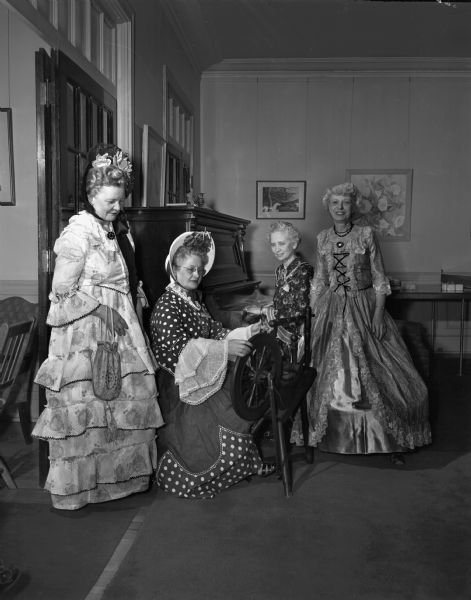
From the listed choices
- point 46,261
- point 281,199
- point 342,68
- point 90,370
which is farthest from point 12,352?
point 342,68

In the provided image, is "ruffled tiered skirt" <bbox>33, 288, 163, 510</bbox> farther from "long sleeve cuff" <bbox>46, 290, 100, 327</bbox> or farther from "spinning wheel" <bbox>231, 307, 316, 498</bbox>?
"spinning wheel" <bbox>231, 307, 316, 498</bbox>

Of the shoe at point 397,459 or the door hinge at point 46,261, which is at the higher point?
the door hinge at point 46,261

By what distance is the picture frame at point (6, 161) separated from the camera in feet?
15.0

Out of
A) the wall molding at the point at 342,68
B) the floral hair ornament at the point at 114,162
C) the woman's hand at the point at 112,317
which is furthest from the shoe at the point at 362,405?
the wall molding at the point at 342,68

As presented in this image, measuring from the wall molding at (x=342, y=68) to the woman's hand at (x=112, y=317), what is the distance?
4.84 metres

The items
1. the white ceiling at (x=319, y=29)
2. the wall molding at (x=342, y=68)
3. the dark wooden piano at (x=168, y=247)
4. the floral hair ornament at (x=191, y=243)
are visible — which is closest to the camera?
the floral hair ornament at (x=191, y=243)

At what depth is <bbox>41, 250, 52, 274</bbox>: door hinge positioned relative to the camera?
3.08 meters

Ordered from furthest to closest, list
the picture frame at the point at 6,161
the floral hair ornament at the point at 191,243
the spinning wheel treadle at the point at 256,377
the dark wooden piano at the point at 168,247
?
the picture frame at the point at 6,161, the dark wooden piano at the point at 168,247, the floral hair ornament at the point at 191,243, the spinning wheel treadle at the point at 256,377

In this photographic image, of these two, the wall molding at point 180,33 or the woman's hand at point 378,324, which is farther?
the wall molding at point 180,33

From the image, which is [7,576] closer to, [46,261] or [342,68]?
[46,261]

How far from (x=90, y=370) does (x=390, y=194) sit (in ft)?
17.8

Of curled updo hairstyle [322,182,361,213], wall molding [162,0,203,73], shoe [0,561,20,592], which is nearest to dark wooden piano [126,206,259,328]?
curled updo hairstyle [322,182,361,213]

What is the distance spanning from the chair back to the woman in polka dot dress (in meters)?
0.84

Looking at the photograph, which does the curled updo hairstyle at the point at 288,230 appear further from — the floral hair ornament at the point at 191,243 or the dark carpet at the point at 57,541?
the dark carpet at the point at 57,541
